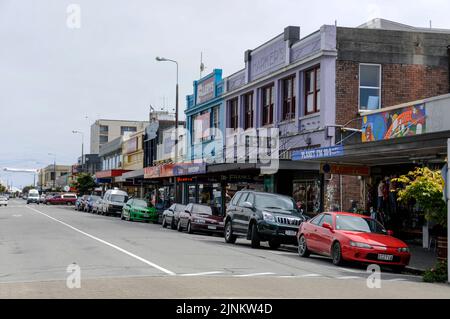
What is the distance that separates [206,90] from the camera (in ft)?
148

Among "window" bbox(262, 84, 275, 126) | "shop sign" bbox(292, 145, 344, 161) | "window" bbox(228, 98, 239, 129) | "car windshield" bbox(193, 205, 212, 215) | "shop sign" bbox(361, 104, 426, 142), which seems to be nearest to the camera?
"shop sign" bbox(292, 145, 344, 161)

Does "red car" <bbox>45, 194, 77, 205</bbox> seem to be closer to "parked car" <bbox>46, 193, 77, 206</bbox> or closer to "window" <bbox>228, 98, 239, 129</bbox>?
"parked car" <bbox>46, 193, 77, 206</bbox>

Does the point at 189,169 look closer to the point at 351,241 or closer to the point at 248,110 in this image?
the point at 248,110

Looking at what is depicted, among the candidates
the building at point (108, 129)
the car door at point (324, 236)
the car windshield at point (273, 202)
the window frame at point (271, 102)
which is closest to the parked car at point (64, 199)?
the building at point (108, 129)

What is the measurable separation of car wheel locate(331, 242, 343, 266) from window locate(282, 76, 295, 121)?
53.2 ft

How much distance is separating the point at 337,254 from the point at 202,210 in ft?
Result: 42.6

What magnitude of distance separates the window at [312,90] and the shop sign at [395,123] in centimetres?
372

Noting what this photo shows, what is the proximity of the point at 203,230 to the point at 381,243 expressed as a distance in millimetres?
13019

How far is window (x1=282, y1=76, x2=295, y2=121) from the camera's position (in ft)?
107

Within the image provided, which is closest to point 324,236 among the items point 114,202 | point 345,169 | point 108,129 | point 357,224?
point 357,224

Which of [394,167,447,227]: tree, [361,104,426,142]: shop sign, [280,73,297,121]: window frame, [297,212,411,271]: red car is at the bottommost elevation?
[297,212,411,271]: red car

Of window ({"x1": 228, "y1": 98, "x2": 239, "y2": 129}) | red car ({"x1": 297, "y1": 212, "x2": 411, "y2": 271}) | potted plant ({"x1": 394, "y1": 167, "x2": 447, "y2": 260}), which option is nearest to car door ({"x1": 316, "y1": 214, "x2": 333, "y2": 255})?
red car ({"x1": 297, "y1": 212, "x2": 411, "y2": 271})

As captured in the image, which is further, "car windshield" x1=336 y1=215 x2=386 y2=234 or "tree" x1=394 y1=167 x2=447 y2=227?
"car windshield" x1=336 y1=215 x2=386 y2=234
